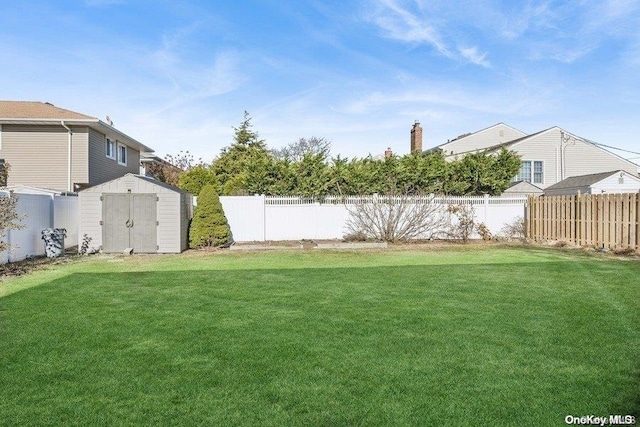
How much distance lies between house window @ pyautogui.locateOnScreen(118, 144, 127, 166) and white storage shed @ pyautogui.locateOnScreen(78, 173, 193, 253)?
367 inches

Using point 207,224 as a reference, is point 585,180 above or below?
above

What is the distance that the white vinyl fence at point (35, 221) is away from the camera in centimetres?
1116

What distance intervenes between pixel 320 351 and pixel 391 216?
1242cm

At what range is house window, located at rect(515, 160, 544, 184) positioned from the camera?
25312 mm

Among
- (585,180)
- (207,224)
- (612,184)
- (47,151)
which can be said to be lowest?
(207,224)

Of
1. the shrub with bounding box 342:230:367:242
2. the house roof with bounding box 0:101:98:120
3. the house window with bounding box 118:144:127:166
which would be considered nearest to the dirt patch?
the house roof with bounding box 0:101:98:120

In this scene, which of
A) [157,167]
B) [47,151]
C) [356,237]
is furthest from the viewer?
A: [157,167]

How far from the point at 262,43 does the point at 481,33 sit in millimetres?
7963

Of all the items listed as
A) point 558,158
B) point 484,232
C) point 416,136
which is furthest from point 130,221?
point 558,158

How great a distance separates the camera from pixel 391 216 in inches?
640

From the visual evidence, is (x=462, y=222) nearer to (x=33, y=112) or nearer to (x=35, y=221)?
(x=35, y=221)

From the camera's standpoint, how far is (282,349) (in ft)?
14.0

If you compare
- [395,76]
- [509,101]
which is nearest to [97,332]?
[395,76]

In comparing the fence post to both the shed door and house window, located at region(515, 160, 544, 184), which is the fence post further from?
house window, located at region(515, 160, 544, 184)
